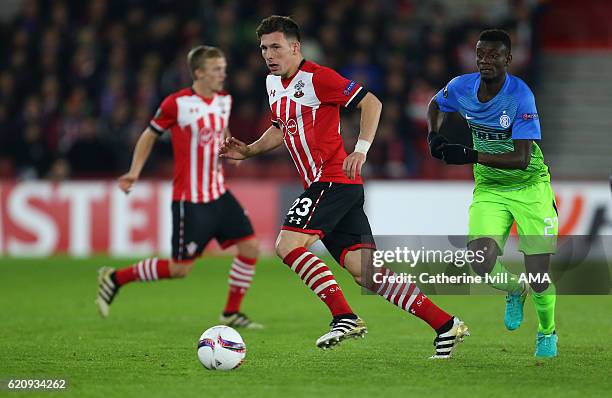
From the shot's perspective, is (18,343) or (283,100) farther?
(18,343)

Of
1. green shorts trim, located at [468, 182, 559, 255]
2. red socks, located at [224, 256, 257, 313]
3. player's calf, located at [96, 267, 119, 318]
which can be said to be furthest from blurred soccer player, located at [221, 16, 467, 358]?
player's calf, located at [96, 267, 119, 318]

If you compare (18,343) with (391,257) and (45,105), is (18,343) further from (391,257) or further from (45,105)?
(45,105)

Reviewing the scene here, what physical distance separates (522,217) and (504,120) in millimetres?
670

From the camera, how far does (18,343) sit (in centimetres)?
854

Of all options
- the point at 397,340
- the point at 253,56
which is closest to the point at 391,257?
the point at 397,340

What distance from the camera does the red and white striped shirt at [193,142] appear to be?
10016 millimetres

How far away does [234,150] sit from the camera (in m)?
7.97

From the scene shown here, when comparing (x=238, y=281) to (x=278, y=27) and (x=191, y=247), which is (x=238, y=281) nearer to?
(x=191, y=247)

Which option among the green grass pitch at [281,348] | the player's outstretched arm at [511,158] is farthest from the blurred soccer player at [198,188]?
the player's outstretched arm at [511,158]

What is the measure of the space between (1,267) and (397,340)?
8.07 meters

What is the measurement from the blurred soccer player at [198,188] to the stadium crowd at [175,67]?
22.1ft

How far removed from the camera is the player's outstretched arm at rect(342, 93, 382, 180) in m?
7.06

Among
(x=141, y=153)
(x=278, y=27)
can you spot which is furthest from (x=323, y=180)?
(x=141, y=153)

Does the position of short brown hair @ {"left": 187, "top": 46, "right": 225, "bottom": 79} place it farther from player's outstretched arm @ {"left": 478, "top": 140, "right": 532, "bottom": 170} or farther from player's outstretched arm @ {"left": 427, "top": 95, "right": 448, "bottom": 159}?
player's outstretched arm @ {"left": 478, "top": 140, "right": 532, "bottom": 170}
